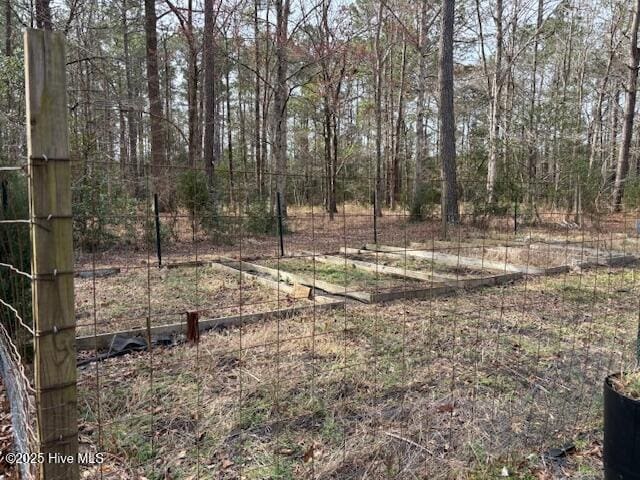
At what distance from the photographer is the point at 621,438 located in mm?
1997

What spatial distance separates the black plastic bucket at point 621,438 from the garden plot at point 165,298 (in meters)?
2.62

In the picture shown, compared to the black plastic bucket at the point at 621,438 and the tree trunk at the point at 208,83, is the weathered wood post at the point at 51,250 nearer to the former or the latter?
the black plastic bucket at the point at 621,438

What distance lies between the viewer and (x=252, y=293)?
5.72 meters

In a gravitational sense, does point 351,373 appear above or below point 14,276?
below

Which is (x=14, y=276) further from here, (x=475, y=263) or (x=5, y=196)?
(x=475, y=263)

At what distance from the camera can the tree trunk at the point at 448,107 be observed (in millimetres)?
11055

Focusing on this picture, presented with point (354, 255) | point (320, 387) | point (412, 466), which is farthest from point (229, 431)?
point (354, 255)

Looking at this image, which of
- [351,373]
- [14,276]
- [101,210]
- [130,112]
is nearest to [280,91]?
[130,112]

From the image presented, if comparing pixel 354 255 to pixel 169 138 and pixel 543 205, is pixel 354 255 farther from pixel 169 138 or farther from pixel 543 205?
pixel 169 138

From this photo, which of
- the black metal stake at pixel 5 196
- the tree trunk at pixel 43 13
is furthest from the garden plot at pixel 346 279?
the tree trunk at pixel 43 13

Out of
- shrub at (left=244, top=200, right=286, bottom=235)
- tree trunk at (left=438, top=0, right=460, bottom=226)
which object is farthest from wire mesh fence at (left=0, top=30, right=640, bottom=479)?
tree trunk at (left=438, top=0, right=460, bottom=226)

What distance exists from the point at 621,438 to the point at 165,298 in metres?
4.57

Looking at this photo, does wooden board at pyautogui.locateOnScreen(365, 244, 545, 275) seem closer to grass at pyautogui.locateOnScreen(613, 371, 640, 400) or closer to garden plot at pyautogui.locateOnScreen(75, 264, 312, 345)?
garden plot at pyautogui.locateOnScreen(75, 264, 312, 345)

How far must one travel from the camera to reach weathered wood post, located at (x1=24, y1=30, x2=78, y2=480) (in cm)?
130
